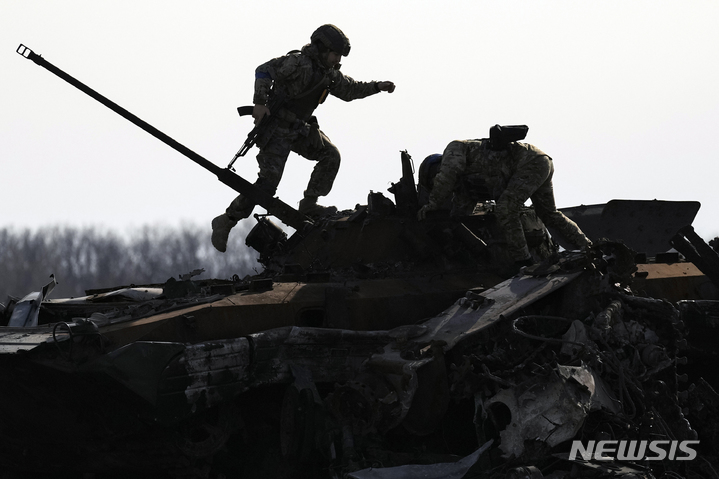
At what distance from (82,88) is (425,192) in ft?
13.7

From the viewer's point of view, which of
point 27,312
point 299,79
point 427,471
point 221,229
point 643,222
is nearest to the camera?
point 427,471

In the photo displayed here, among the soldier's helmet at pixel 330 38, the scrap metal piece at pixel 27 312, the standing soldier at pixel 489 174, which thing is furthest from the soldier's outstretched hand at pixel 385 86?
the scrap metal piece at pixel 27 312

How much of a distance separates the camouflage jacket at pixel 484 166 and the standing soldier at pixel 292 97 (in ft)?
5.44

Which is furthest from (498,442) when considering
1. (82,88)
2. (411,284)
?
(82,88)

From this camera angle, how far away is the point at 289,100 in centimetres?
1045

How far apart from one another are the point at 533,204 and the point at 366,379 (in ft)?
13.9

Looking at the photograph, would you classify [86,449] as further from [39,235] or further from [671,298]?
[39,235]

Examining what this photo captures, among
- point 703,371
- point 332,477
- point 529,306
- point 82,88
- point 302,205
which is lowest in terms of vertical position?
point 332,477

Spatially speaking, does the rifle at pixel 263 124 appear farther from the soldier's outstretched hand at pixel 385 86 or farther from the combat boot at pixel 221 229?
the soldier's outstretched hand at pixel 385 86

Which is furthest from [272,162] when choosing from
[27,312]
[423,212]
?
[27,312]

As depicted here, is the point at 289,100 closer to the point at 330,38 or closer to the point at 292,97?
the point at 292,97

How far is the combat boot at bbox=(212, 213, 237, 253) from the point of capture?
10.6 meters

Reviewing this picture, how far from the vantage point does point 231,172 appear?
1027cm

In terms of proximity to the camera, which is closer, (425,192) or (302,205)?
(425,192)
